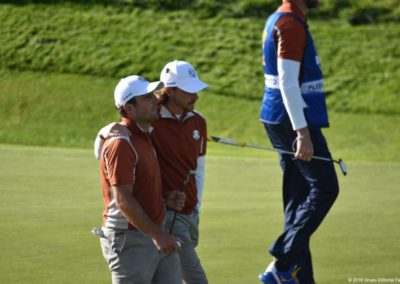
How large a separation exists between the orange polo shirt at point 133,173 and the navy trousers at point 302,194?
1.57m

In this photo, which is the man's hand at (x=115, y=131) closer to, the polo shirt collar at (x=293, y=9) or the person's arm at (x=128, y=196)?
the person's arm at (x=128, y=196)

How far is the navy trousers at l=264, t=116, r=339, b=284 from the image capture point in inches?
274

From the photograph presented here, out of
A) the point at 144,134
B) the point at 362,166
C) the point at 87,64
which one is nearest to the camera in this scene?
the point at 144,134

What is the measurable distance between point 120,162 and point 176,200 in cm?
77

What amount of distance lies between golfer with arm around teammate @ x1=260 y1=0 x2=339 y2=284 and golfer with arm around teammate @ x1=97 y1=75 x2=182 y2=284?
1303 millimetres

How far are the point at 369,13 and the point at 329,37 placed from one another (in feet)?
7.18

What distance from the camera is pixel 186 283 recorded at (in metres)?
6.33

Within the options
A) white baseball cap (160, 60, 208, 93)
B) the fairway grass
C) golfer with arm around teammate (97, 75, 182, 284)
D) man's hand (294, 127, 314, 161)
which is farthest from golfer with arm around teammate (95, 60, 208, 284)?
the fairway grass

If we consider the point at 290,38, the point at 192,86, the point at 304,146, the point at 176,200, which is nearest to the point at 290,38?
the point at 290,38

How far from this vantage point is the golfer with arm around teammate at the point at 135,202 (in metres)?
5.41

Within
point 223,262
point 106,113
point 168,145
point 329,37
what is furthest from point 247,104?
point 168,145

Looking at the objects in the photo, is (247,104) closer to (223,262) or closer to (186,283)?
(223,262)

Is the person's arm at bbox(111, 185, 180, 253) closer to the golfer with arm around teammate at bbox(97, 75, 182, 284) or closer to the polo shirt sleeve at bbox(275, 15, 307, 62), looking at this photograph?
the golfer with arm around teammate at bbox(97, 75, 182, 284)

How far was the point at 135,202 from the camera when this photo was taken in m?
5.41
